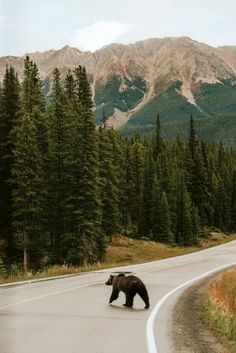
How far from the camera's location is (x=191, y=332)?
12445mm

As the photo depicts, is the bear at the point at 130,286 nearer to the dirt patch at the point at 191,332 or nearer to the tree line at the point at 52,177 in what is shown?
the dirt patch at the point at 191,332

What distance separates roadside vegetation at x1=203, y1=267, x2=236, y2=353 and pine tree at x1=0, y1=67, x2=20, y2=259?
Answer: 21.4m

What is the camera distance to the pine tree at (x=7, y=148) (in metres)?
43.8

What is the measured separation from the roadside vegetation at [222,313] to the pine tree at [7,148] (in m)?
21.4

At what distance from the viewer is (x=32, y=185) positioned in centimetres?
4375

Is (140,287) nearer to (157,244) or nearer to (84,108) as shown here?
(84,108)

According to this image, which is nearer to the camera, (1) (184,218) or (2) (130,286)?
(2) (130,286)

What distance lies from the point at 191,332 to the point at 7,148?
115 ft

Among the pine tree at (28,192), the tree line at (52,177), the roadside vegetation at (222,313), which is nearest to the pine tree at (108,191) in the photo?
the tree line at (52,177)

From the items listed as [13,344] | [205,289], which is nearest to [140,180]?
[205,289]

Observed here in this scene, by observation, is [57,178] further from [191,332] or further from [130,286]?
[191,332]

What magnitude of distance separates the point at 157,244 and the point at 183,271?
37365 millimetres

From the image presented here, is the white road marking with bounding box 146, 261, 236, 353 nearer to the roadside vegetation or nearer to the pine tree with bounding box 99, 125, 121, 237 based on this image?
the roadside vegetation

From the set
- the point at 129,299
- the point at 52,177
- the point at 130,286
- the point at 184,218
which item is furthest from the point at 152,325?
the point at 184,218
